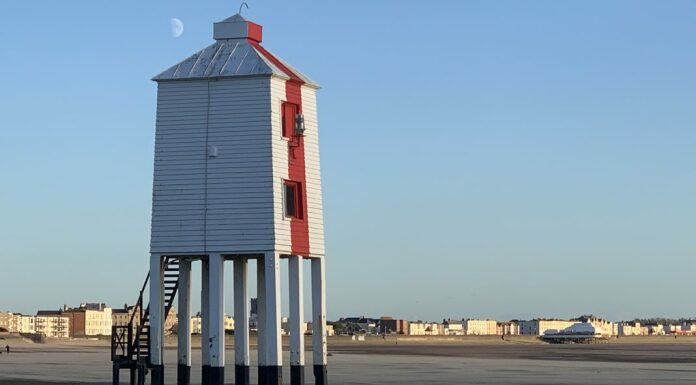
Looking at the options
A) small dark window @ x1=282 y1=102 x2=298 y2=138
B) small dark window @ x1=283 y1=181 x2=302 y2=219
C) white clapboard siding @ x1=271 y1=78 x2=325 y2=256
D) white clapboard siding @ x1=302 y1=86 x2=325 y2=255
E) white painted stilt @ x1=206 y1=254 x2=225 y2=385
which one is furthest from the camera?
white clapboard siding @ x1=302 y1=86 x2=325 y2=255

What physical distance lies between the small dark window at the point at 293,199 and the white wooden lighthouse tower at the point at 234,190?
0.03 meters

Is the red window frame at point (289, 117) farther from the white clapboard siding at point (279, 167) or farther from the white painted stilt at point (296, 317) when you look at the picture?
the white painted stilt at point (296, 317)

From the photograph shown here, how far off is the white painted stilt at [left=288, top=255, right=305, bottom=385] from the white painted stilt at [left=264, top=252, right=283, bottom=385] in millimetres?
1158

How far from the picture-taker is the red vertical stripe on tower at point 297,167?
41844 millimetres

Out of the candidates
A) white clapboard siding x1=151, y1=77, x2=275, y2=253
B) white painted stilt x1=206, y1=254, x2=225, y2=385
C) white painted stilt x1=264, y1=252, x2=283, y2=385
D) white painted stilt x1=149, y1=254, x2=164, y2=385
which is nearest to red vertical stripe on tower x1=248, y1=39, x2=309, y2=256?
white painted stilt x1=264, y1=252, x2=283, y2=385

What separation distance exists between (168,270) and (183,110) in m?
5.37

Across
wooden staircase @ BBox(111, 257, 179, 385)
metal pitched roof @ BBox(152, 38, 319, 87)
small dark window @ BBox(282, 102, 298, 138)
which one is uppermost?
metal pitched roof @ BBox(152, 38, 319, 87)

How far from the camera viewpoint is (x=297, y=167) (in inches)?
1665

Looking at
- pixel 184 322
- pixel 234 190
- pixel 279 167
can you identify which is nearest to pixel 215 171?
pixel 234 190

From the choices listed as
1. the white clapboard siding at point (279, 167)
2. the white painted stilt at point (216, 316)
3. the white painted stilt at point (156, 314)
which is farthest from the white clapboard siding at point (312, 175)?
the white painted stilt at point (156, 314)

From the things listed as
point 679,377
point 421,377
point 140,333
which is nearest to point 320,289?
point 140,333

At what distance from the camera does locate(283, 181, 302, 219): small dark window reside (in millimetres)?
41750

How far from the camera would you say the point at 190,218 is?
4122 centimetres

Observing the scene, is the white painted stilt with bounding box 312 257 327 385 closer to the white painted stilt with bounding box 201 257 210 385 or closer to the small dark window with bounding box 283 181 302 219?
the small dark window with bounding box 283 181 302 219
